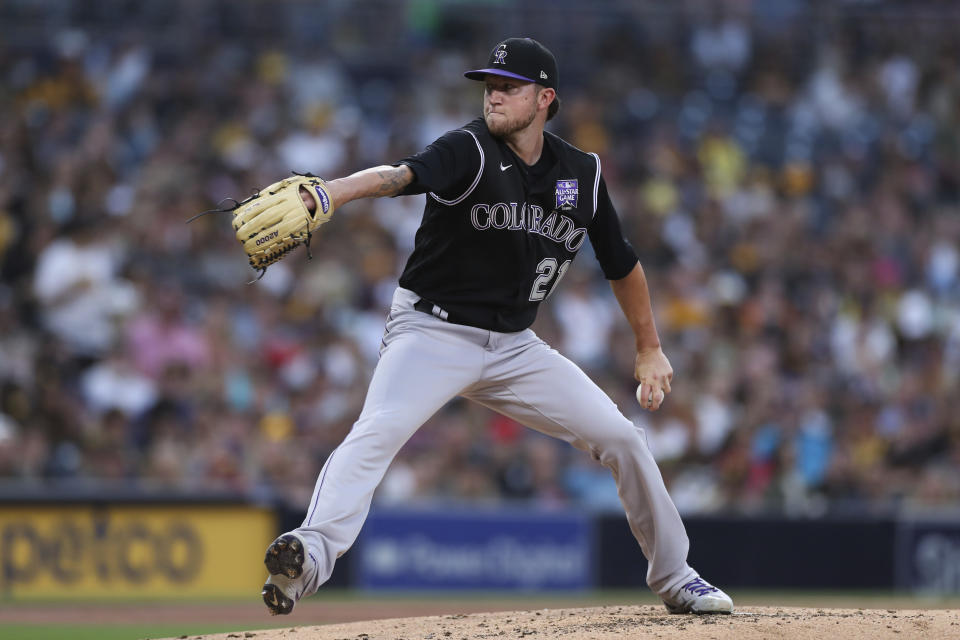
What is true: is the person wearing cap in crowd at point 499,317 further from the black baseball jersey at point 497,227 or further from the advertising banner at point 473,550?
the advertising banner at point 473,550

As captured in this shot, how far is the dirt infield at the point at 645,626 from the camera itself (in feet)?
16.0

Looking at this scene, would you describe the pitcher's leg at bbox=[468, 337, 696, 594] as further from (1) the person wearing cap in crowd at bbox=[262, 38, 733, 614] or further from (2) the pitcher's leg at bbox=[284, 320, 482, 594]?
(2) the pitcher's leg at bbox=[284, 320, 482, 594]

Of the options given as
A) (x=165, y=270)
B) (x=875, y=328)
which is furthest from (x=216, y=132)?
(x=875, y=328)

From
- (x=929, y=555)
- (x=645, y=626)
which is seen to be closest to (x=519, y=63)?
(x=645, y=626)

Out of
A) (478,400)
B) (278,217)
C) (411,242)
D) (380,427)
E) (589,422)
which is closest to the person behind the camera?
(278,217)

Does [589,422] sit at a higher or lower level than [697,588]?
higher

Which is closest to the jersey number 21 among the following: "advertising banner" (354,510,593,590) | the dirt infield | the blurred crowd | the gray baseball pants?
the gray baseball pants

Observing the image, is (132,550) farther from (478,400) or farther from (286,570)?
(286,570)

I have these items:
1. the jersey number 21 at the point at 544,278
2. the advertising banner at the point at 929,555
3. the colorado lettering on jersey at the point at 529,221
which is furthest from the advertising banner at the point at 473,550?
the colorado lettering on jersey at the point at 529,221

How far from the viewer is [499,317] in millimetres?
5176

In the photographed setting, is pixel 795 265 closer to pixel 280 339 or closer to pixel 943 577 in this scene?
pixel 943 577

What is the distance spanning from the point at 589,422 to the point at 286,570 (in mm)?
1357

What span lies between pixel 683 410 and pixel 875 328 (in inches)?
101

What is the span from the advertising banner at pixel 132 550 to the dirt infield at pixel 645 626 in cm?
501
